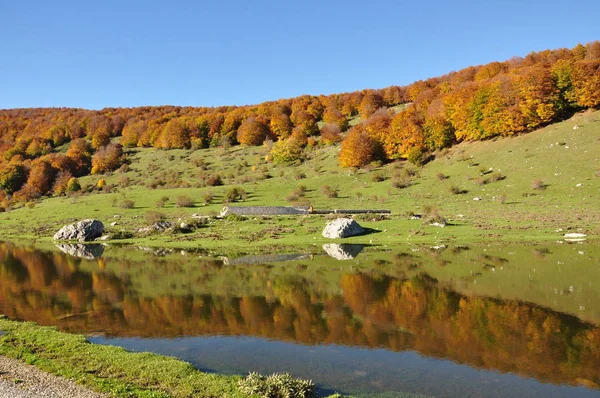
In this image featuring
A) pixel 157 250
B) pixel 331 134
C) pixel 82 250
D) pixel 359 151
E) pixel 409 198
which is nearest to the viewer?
pixel 157 250

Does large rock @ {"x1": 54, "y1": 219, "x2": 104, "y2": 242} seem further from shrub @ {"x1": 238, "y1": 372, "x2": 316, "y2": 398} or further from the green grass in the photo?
shrub @ {"x1": 238, "y1": 372, "x2": 316, "y2": 398}

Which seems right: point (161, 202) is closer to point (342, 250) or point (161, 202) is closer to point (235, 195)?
point (235, 195)

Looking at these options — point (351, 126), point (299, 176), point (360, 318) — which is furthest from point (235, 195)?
point (351, 126)

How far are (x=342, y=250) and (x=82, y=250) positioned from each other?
3197 centimetres

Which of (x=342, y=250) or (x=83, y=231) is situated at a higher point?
(x=83, y=231)

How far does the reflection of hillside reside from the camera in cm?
1627

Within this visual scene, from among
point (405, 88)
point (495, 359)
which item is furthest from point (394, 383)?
point (405, 88)

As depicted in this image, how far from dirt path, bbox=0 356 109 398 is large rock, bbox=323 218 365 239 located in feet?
121

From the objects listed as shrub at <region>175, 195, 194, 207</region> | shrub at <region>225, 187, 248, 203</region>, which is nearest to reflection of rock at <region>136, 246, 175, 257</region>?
shrub at <region>175, 195, 194, 207</region>

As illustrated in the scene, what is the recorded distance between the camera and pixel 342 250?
4350cm

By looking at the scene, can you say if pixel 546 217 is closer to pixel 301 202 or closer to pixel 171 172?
pixel 301 202

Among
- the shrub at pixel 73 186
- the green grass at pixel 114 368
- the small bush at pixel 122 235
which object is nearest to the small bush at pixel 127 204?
the small bush at pixel 122 235

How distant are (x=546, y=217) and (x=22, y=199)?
12334 centimetres

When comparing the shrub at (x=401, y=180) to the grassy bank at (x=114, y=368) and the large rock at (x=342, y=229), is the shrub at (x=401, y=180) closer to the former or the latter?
the large rock at (x=342, y=229)
